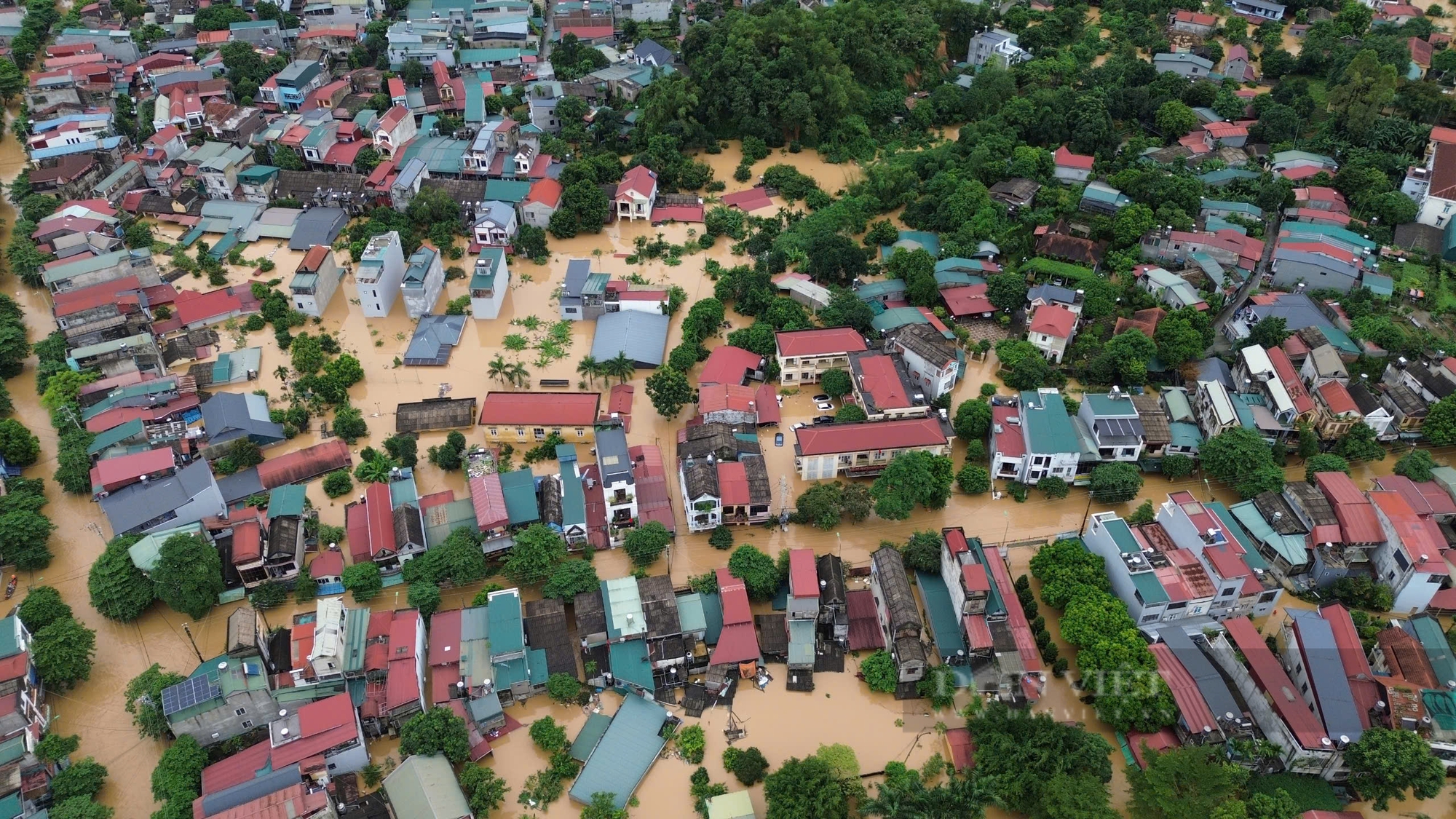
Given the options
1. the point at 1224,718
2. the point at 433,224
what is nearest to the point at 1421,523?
the point at 1224,718

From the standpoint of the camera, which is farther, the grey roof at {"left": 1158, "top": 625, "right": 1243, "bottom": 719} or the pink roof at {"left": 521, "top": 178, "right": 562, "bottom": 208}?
the pink roof at {"left": 521, "top": 178, "right": 562, "bottom": 208}

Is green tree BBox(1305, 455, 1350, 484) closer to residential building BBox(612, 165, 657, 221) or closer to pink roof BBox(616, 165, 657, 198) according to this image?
residential building BBox(612, 165, 657, 221)

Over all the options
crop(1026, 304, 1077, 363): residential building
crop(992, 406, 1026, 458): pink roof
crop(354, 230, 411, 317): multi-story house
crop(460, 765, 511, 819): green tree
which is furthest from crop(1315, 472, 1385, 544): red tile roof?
crop(354, 230, 411, 317): multi-story house

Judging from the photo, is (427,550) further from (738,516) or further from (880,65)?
(880,65)

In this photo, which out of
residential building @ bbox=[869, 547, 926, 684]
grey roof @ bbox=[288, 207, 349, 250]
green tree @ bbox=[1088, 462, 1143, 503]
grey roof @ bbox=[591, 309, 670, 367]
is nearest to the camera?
residential building @ bbox=[869, 547, 926, 684]

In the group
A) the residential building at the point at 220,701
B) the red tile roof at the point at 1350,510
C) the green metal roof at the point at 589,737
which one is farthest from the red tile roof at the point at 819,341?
the residential building at the point at 220,701

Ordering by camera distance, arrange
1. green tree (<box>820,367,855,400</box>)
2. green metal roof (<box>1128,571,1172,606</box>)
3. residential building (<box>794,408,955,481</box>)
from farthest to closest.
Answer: green tree (<box>820,367,855,400</box>) → residential building (<box>794,408,955,481</box>) → green metal roof (<box>1128,571,1172,606</box>)
